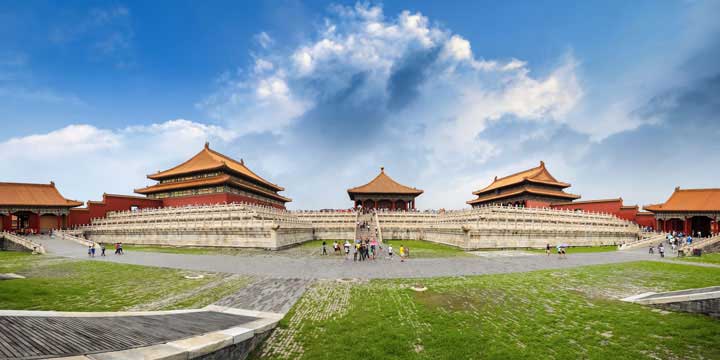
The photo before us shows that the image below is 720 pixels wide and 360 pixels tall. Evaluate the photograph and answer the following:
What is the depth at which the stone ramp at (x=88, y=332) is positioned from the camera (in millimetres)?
4629

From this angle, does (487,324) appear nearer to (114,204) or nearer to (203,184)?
(203,184)

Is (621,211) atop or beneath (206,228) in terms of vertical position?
atop

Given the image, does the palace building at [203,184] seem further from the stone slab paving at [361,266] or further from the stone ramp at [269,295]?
the stone ramp at [269,295]

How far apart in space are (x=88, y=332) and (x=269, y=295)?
19.7 feet

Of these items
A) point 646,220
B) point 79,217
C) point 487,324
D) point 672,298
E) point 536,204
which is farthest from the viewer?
point 536,204

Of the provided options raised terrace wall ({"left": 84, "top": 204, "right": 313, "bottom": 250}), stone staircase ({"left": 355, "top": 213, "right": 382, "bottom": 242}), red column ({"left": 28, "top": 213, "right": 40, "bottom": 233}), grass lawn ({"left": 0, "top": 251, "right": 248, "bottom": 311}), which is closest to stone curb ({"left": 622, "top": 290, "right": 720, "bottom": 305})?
grass lawn ({"left": 0, "top": 251, "right": 248, "bottom": 311})

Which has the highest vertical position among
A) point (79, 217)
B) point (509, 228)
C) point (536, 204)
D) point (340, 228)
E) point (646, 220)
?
point (536, 204)

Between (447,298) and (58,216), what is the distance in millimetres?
47711

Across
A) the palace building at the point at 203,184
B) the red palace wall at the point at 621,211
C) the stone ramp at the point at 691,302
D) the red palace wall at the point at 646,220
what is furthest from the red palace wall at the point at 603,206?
the palace building at the point at 203,184

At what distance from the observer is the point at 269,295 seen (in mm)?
11258

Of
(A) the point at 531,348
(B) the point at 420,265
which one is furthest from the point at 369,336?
(B) the point at 420,265

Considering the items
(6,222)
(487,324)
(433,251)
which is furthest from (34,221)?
(487,324)

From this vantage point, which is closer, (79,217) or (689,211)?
(689,211)

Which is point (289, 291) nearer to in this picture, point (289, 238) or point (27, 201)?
point (289, 238)
